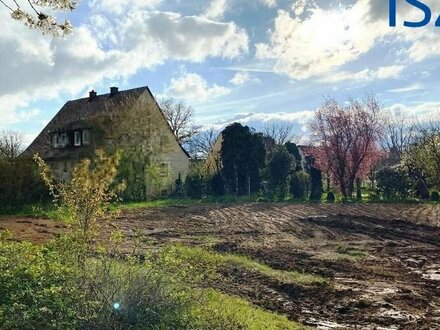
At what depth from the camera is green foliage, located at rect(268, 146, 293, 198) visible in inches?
1363

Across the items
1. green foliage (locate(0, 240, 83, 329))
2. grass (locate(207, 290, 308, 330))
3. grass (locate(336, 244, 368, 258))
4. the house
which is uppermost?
the house

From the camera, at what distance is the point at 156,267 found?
6.04 m

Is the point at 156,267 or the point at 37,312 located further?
the point at 156,267

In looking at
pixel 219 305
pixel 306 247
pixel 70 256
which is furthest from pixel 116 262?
pixel 306 247

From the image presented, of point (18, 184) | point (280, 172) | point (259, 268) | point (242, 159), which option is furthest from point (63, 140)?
point (259, 268)

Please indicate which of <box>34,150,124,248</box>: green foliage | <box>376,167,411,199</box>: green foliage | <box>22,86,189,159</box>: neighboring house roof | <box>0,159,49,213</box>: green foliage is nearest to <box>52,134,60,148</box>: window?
<box>22,86,189,159</box>: neighboring house roof

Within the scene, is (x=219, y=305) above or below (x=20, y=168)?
below

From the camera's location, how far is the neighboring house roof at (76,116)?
36375 millimetres

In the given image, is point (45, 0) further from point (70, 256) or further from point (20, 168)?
point (20, 168)

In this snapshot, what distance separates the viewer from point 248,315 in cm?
645

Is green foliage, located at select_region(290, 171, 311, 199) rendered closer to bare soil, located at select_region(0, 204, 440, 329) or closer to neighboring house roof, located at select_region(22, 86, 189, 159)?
bare soil, located at select_region(0, 204, 440, 329)

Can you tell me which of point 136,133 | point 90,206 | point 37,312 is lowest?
point 37,312

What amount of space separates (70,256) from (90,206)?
2.77 ft

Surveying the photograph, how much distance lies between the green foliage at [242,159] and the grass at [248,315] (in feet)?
93.2
